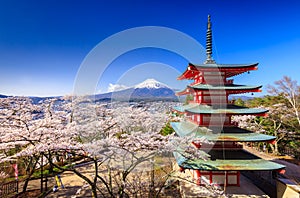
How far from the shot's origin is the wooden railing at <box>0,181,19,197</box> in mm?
7547

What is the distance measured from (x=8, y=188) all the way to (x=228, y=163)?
1031 cm

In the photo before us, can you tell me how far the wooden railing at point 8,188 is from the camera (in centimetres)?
755

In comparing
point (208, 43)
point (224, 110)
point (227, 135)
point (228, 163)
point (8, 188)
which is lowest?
point (8, 188)

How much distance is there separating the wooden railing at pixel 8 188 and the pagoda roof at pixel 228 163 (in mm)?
8117

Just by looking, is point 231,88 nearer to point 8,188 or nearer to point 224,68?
point 224,68

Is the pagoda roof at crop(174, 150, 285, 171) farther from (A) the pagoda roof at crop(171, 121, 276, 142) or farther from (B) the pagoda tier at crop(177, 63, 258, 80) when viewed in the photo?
(B) the pagoda tier at crop(177, 63, 258, 80)

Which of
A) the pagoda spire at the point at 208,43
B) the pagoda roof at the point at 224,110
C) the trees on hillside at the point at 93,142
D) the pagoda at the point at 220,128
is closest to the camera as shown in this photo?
the trees on hillside at the point at 93,142

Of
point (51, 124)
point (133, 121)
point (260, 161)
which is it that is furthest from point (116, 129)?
point (260, 161)

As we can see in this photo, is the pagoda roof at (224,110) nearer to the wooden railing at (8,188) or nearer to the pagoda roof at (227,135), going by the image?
the pagoda roof at (227,135)

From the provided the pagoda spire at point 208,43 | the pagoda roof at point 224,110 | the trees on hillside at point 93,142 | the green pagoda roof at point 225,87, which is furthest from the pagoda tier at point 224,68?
the trees on hillside at point 93,142

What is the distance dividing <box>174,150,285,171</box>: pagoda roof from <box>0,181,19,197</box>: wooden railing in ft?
26.6

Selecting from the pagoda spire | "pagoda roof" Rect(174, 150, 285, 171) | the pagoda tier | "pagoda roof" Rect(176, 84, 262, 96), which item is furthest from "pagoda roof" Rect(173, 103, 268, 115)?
the pagoda spire

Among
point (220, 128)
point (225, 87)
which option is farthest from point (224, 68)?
point (220, 128)

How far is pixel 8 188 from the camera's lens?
792 cm
